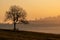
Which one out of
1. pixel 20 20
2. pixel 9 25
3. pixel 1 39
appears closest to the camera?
pixel 1 39

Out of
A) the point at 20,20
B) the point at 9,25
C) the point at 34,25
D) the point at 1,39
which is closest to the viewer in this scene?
the point at 1,39

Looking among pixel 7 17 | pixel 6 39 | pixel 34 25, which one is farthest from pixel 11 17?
pixel 6 39

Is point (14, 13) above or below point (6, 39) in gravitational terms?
above

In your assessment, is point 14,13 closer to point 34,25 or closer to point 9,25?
point 9,25

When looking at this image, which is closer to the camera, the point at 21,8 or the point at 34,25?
the point at 21,8

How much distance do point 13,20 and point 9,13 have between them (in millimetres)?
2102

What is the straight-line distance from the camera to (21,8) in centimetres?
5803

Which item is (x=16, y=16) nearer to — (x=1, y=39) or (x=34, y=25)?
(x=34, y=25)

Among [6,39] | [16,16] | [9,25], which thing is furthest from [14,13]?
[6,39]

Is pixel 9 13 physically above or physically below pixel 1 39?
above

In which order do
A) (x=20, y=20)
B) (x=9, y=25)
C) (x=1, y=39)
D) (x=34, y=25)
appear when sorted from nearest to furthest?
(x=1, y=39) < (x=20, y=20) < (x=9, y=25) < (x=34, y=25)

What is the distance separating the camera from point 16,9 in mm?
58250

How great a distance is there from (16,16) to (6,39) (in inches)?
1258

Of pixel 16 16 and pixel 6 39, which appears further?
pixel 16 16
